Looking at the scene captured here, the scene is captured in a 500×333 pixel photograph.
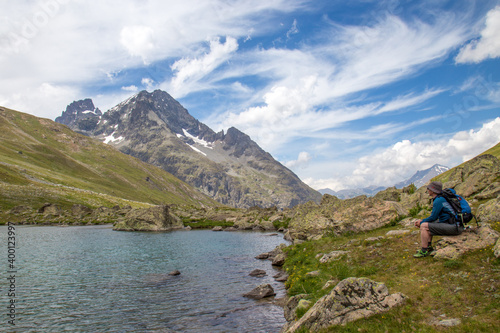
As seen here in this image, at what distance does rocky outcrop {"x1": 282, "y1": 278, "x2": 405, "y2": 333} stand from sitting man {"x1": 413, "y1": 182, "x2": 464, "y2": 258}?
509cm

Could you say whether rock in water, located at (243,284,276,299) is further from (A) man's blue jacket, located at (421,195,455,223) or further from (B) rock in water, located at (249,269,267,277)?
(A) man's blue jacket, located at (421,195,455,223)

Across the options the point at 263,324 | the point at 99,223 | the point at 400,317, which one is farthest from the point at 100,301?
the point at 99,223

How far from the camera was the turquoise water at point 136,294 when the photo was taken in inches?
776

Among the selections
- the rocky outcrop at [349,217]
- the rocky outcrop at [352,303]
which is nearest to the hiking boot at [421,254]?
the rocky outcrop at [352,303]

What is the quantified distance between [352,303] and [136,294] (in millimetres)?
22217

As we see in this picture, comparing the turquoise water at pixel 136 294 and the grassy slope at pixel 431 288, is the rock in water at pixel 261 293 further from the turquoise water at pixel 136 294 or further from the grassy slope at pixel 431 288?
the grassy slope at pixel 431 288

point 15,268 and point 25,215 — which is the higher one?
point 25,215

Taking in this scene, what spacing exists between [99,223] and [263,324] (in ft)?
419

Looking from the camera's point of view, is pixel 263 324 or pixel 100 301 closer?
pixel 263 324

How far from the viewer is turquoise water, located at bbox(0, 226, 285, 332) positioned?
19.7 metres

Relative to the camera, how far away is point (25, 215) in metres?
115

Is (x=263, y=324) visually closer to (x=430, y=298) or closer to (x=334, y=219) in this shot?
(x=430, y=298)

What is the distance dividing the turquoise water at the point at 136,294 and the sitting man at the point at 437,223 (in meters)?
11.1

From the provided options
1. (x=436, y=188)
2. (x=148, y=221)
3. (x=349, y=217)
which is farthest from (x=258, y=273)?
(x=148, y=221)
